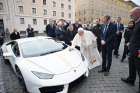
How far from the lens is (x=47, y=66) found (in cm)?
448

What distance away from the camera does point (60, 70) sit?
14.3ft

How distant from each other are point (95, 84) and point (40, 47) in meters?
2.01

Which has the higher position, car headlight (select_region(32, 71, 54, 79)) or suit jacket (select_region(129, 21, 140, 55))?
suit jacket (select_region(129, 21, 140, 55))

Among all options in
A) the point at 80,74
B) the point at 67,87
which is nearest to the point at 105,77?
the point at 80,74

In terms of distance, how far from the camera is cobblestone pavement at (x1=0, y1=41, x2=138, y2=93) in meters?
4.58

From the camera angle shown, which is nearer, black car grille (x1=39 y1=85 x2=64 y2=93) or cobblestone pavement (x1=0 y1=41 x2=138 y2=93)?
black car grille (x1=39 y1=85 x2=64 y2=93)

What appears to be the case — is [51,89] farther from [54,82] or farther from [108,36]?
[108,36]

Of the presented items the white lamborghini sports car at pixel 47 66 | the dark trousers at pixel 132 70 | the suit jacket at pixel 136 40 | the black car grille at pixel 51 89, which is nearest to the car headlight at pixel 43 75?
the white lamborghini sports car at pixel 47 66

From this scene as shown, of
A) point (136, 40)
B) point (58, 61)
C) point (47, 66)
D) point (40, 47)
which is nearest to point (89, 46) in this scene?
point (40, 47)

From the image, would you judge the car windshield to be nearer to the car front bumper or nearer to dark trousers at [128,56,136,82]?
the car front bumper

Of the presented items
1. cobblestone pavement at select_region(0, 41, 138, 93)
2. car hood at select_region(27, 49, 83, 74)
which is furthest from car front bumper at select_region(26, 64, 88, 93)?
cobblestone pavement at select_region(0, 41, 138, 93)

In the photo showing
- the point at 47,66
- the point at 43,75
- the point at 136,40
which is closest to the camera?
the point at 136,40

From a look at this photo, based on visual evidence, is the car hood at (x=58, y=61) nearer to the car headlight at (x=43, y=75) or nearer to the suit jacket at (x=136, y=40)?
the car headlight at (x=43, y=75)

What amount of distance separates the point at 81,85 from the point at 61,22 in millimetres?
4661
